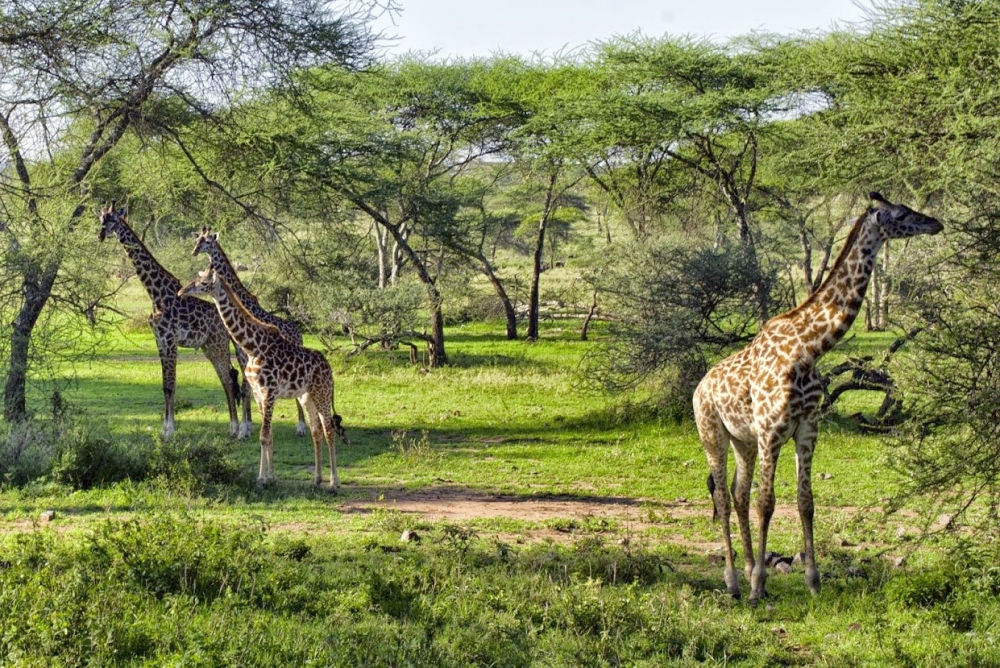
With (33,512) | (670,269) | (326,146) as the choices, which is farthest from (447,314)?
(33,512)

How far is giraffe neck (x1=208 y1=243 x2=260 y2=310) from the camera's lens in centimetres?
1371

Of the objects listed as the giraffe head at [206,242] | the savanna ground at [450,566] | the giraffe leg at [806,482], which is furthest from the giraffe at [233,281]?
the giraffe leg at [806,482]

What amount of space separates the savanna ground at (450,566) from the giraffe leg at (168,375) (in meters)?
0.54

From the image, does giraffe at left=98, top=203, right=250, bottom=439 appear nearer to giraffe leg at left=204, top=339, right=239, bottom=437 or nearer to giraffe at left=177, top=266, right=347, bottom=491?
giraffe leg at left=204, top=339, right=239, bottom=437

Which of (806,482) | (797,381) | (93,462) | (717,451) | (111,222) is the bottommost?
(93,462)

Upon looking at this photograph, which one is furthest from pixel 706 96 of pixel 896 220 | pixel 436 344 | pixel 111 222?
pixel 896 220

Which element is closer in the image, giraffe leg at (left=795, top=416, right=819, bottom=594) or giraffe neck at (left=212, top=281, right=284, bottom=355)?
giraffe leg at (left=795, top=416, right=819, bottom=594)

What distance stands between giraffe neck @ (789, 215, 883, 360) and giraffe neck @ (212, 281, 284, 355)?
6349 millimetres


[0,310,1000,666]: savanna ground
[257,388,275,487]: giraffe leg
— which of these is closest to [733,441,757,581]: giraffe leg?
[0,310,1000,666]: savanna ground

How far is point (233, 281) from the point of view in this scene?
1488 centimetres

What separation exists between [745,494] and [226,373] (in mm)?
9867

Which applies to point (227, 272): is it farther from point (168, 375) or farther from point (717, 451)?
point (717, 451)

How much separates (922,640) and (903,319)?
120 inches

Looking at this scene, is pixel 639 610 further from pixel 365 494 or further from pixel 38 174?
pixel 38 174
